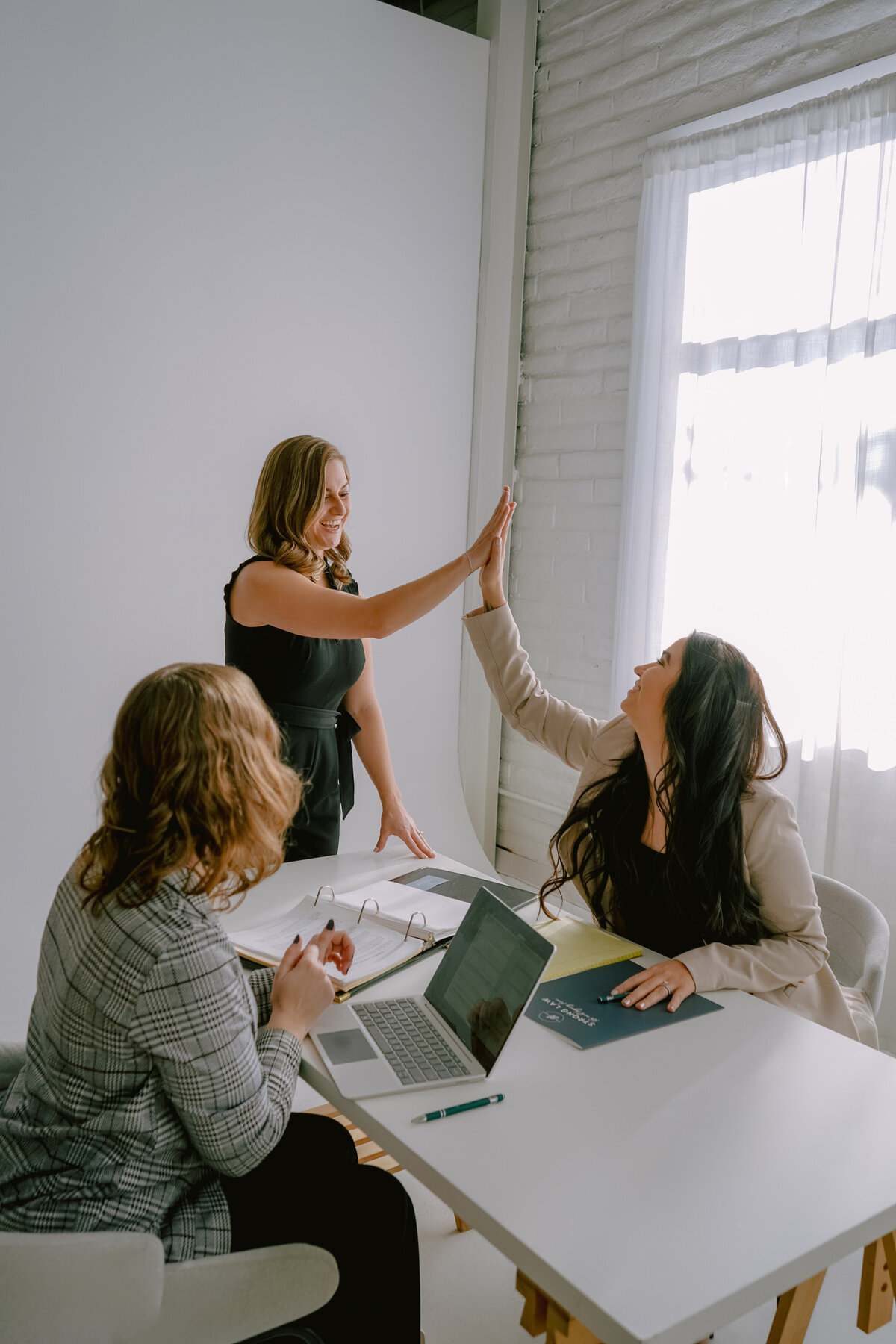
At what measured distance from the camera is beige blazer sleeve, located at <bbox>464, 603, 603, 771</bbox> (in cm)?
217

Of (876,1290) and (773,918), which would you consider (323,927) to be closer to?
(773,918)

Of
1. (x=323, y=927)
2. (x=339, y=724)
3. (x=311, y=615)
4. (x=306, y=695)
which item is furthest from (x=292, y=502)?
(x=323, y=927)

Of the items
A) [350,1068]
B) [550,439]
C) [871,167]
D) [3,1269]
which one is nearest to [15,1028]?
[350,1068]

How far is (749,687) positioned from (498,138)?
2500 millimetres

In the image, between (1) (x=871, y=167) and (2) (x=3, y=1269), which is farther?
(1) (x=871, y=167)

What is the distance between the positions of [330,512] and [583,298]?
1.61m

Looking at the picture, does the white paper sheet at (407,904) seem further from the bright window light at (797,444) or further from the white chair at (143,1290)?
the bright window light at (797,444)

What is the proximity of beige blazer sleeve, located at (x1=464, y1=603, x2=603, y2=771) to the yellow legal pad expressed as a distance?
0.50 metres

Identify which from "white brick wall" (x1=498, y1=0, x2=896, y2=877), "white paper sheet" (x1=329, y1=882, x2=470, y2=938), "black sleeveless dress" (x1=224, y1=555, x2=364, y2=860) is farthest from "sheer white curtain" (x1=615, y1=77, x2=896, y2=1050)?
"white paper sheet" (x1=329, y1=882, x2=470, y2=938)

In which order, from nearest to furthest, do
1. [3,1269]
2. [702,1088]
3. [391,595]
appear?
1. [3,1269]
2. [702,1088]
3. [391,595]

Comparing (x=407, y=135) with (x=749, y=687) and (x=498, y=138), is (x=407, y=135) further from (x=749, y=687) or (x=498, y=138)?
(x=749, y=687)

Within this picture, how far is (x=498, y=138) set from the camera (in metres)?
3.44

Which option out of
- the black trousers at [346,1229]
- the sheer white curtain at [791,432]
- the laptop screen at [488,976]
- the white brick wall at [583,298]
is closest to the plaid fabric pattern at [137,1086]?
the black trousers at [346,1229]

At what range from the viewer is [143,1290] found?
97 centimetres
